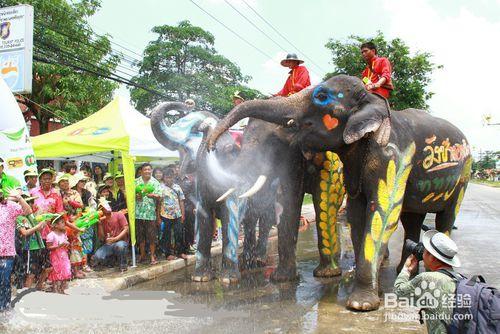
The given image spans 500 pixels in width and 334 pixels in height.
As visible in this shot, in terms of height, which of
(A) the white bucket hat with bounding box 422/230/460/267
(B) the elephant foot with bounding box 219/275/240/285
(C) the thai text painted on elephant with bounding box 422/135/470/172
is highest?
(C) the thai text painted on elephant with bounding box 422/135/470/172

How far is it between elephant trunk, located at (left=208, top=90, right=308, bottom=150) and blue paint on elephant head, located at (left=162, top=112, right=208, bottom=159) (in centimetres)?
157

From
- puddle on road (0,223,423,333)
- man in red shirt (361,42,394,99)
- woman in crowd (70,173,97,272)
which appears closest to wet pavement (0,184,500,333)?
puddle on road (0,223,423,333)

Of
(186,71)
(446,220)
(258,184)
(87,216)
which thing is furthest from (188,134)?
(186,71)

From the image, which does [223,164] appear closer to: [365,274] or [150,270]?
[150,270]

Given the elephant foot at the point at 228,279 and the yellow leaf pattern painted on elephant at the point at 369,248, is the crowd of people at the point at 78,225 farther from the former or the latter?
the yellow leaf pattern painted on elephant at the point at 369,248

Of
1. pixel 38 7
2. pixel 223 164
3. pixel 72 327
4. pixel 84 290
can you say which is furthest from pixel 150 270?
pixel 38 7

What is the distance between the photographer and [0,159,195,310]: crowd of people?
5516 mm

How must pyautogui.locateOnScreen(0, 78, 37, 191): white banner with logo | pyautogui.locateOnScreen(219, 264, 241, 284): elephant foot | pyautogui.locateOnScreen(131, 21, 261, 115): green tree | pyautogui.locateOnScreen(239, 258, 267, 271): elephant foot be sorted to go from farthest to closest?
pyautogui.locateOnScreen(131, 21, 261, 115): green tree
pyautogui.locateOnScreen(239, 258, 267, 271): elephant foot
pyautogui.locateOnScreen(0, 78, 37, 191): white banner with logo
pyautogui.locateOnScreen(219, 264, 241, 284): elephant foot

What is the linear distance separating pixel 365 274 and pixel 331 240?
1.47m

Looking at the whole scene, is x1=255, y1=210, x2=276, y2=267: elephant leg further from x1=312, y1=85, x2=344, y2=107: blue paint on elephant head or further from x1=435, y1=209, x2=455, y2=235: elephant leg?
x1=312, y1=85, x2=344, y2=107: blue paint on elephant head

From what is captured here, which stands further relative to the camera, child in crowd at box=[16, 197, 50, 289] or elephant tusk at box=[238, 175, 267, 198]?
elephant tusk at box=[238, 175, 267, 198]

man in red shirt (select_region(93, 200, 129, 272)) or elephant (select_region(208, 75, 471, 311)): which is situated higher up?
elephant (select_region(208, 75, 471, 311))

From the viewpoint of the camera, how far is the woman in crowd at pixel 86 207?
7090mm

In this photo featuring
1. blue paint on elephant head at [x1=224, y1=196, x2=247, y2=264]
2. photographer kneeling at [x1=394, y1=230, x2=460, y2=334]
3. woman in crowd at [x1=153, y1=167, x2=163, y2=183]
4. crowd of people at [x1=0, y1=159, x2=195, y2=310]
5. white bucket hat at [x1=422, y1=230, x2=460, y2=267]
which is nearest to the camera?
photographer kneeling at [x1=394, y1=230, x2=460, y2=334]
